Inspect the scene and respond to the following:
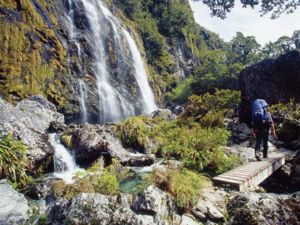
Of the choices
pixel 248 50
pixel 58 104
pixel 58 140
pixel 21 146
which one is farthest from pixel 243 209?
pixel 248 50

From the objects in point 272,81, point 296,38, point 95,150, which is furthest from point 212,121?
point 296,38

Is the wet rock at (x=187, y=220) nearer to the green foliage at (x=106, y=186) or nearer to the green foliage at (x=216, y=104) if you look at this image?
the green foliage at (x=106, y=186)

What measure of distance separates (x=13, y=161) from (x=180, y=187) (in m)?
4.87

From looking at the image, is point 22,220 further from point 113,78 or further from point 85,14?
point 85,14

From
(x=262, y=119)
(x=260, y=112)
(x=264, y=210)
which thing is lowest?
(x=264, y=210)

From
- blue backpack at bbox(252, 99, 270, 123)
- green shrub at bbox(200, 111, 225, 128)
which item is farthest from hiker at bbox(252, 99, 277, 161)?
green shrub at bbox(200, 111, 225, 128)

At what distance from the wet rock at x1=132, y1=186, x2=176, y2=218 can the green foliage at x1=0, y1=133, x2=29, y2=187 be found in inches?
159

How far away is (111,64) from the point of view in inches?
923

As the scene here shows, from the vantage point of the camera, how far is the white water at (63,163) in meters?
9.74

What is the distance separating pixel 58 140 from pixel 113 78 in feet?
41.0

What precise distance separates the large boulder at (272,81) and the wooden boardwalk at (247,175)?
939cm

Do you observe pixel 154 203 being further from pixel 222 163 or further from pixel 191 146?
pixel 191 146

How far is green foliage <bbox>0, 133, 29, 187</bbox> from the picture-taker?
7.67 meters

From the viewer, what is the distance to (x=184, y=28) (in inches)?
1756
